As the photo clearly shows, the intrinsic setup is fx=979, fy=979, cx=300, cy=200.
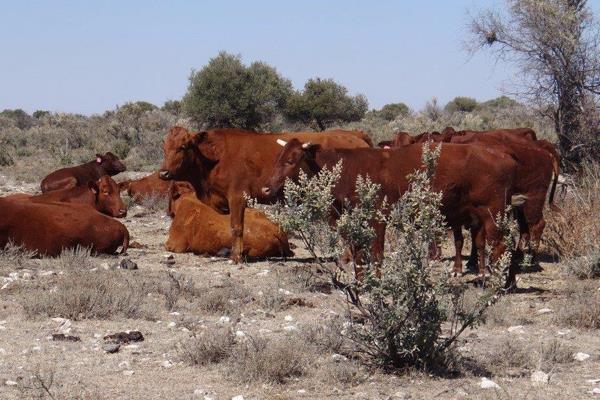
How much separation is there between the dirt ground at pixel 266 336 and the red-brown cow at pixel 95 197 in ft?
11.2

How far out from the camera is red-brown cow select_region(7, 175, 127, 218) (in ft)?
46.3

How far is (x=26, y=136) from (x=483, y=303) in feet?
126

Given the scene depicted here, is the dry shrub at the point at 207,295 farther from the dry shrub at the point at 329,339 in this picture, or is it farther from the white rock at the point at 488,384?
the white rock at the point at 488,384

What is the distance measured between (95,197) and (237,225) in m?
3.03

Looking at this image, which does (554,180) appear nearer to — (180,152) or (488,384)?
(180,152)

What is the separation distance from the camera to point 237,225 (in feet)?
41.8

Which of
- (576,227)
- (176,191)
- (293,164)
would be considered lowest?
Answer: (576,227)

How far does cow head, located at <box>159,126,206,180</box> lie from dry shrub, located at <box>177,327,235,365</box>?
609 cm

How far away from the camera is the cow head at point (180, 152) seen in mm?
13242

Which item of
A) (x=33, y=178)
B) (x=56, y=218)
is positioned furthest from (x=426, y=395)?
(x=33, y=178)

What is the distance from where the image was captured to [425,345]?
682cm

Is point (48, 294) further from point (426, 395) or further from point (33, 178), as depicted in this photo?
point (33, 178)

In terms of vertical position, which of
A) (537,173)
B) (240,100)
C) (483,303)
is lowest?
(483,303)

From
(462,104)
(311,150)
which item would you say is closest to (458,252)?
(311,150)
